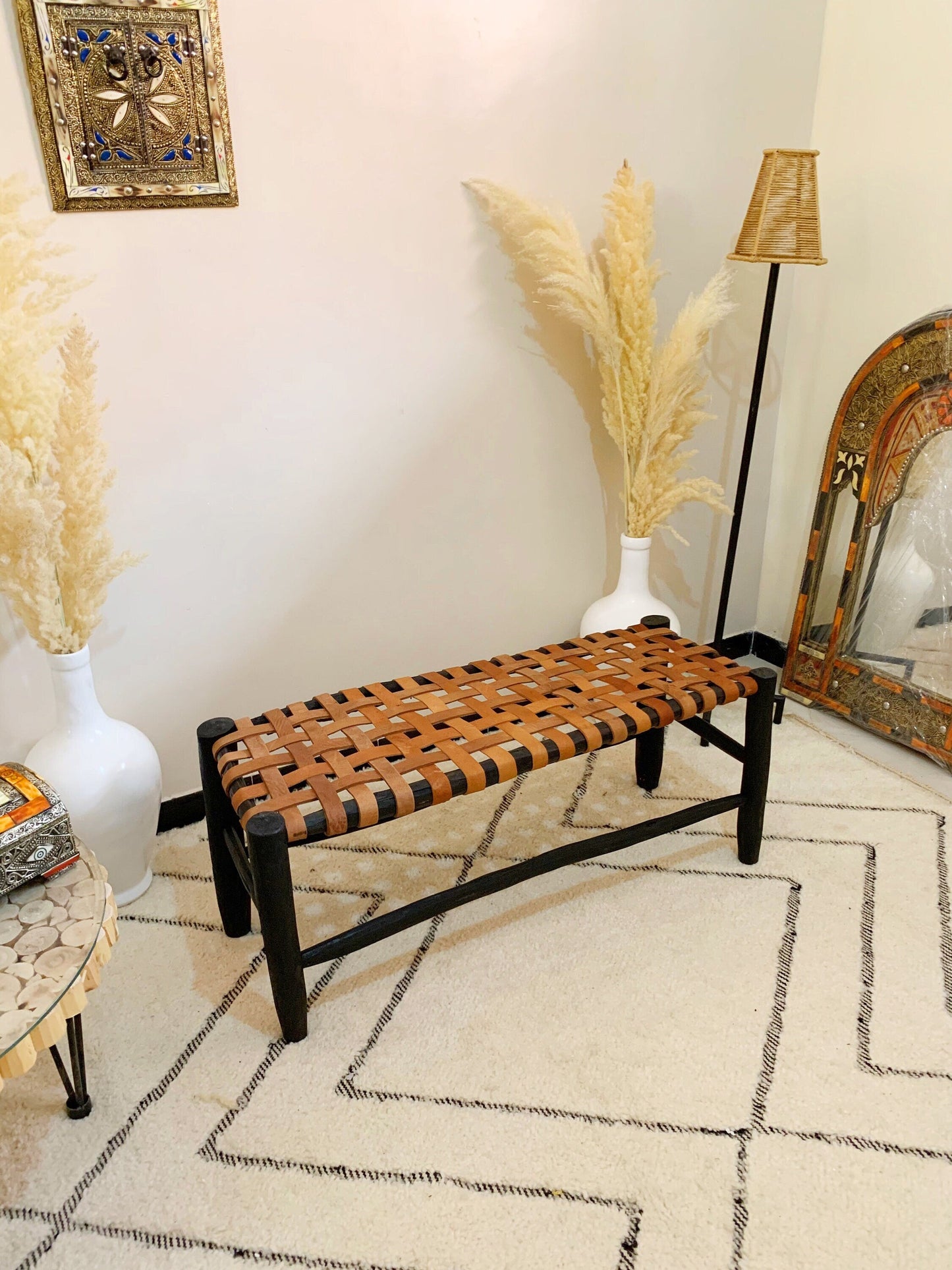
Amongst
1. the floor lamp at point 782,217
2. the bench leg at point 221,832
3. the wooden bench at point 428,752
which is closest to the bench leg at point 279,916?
the wooden bench at point 428,752

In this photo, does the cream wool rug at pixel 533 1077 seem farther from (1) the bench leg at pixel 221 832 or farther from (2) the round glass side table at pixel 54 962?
(2) the round glass side table at pixel 54 962

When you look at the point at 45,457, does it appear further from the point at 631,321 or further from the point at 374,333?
the point at 631,321

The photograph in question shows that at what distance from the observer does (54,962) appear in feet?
3.94

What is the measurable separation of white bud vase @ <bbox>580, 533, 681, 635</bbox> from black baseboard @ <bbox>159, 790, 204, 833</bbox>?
1043 millimetres

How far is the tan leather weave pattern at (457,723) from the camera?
1514 millimetres

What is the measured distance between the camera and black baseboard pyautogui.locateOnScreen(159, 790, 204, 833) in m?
2.14

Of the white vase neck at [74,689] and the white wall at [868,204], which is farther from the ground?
the white wall at [868,204]

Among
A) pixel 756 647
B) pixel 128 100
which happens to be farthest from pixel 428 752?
pixel 756 647

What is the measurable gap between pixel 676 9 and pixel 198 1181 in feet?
8.20

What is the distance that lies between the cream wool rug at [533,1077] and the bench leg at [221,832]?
0.20 feet

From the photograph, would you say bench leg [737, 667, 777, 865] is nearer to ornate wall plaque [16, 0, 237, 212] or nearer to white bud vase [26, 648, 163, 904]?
white bud vase [26, 648, 163, 904]

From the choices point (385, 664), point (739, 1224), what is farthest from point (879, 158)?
point (739, 1224)

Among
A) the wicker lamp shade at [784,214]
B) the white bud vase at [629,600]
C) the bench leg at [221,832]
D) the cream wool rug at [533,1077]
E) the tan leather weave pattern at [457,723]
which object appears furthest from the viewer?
the white bud vase at [629,600]

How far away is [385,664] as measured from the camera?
2316 mm
